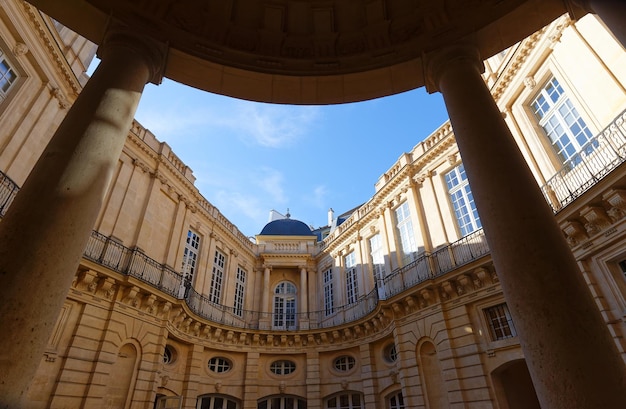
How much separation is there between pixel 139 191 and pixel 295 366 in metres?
9.78

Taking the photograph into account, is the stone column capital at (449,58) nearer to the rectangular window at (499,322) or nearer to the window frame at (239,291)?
the rectangular window at (499,322)

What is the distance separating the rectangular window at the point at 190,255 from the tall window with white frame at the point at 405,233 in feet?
27.9

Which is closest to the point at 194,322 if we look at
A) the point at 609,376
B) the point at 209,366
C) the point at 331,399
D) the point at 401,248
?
the point at 209,366

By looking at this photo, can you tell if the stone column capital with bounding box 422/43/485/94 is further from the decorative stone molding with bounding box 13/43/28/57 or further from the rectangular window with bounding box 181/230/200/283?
the rectangular window with bounding box 181/230/200/283

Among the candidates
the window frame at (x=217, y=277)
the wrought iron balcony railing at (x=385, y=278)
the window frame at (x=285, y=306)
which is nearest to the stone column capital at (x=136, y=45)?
the wrought iron balcony railing at (x=385, y=278)

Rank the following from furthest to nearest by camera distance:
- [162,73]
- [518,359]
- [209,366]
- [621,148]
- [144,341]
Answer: [209,366] → [144,341] → [518,359] → [621,148] → [162,73]

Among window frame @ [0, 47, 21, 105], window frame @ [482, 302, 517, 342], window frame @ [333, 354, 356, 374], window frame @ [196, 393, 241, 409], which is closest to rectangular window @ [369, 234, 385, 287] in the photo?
window frame @ [333, 354, 356, 374]

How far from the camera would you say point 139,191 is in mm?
12344

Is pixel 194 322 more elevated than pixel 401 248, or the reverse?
pixel 401 248

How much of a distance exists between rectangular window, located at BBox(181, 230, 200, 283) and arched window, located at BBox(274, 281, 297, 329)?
5.16m

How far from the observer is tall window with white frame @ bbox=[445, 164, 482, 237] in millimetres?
11422

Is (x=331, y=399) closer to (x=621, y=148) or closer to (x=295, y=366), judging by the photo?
(x=295, y=366)

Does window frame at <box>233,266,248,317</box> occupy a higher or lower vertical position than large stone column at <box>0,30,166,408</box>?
higher

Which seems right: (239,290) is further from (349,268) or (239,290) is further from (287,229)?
(287,229)
